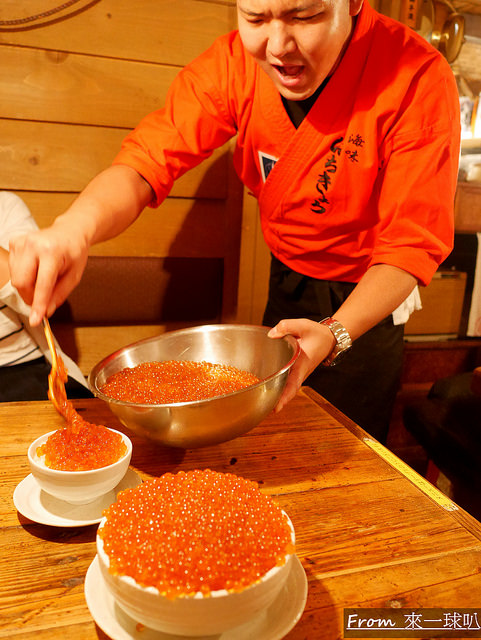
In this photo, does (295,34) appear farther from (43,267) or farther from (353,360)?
(353,360)

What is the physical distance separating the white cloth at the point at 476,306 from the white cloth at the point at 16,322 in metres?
2.10

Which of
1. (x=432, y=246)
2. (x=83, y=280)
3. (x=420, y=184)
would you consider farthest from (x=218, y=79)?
(x=83, y=280)

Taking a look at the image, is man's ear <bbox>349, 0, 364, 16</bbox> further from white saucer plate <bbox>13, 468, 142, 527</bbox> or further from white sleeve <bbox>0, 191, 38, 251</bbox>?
white sleeve <bbox>0, 191, 38, 251</bbox>

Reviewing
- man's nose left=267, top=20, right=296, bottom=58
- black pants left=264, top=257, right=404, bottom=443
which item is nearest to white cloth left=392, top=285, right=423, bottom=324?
black pants left=264, top=257, right=404, bottom=443

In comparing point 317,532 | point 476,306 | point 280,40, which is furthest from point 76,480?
point 476,306

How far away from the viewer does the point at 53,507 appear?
0.82 meters

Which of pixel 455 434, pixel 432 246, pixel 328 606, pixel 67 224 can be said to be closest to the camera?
pixel 328 606

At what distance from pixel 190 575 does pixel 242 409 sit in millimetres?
368

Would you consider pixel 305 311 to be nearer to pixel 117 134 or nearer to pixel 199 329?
pixel 199 329

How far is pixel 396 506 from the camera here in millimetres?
882

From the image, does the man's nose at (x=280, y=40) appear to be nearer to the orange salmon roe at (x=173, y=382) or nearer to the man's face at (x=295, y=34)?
the man's face at (x=295, y=34)

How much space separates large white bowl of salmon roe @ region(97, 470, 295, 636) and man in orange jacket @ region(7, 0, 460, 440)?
0.41 m

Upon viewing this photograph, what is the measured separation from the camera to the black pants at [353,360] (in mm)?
1665

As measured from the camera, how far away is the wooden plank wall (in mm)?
2008
